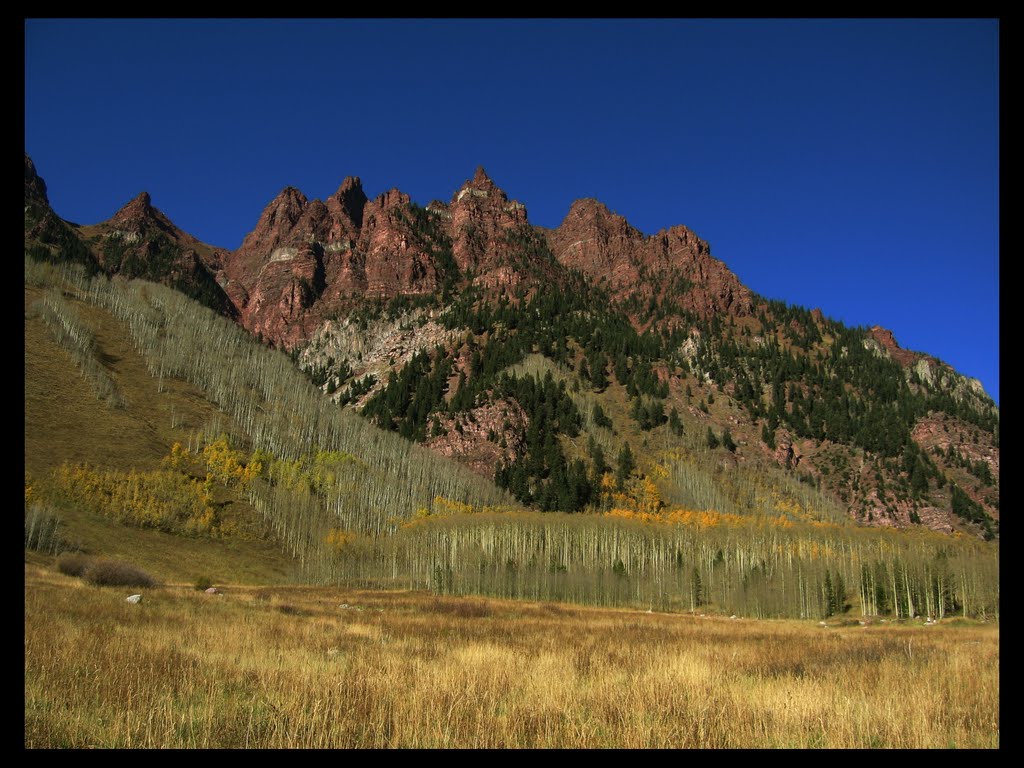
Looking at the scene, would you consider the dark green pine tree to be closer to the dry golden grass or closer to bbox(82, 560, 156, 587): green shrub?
bbox(82, 560, 156, 587): green shrub

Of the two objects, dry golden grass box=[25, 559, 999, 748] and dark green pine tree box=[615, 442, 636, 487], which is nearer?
dry golden grass box=[25, 559, 999, 748]

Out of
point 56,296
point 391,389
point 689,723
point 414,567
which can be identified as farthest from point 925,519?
point 56,296

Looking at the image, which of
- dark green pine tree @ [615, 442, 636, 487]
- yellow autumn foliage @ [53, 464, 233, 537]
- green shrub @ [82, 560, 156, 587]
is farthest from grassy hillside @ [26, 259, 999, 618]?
green shrub @ [82, 560, 156, 587]

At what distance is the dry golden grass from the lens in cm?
678

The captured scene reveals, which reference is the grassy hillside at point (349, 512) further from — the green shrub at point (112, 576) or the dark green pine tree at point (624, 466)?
the green shrub at point (112, 576)

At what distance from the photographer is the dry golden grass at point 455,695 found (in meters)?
6.78

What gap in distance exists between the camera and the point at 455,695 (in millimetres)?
8594

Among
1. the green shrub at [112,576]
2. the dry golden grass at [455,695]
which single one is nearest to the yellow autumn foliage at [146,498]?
the green shrub at [112,576]

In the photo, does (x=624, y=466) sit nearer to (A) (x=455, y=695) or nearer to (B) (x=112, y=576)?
(B) (x=112, y=576)

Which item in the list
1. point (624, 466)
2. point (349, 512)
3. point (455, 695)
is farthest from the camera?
point (624, 466)

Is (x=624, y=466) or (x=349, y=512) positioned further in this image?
(x=624, y=466)

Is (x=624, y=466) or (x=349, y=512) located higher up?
(x=624, y=466)

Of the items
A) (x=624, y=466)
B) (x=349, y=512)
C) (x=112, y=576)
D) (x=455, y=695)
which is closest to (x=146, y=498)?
(x=349, y=512)

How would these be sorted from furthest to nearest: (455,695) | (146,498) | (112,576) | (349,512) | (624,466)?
(624,466), (349,512), (146,498), (112,576), (455,695)
